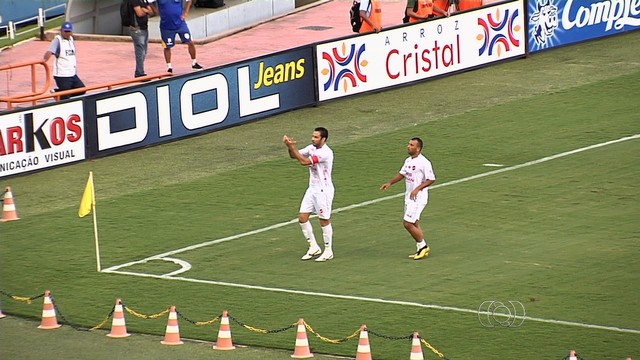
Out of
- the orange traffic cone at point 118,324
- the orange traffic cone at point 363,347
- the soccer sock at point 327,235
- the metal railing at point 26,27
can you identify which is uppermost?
the orange traffic cone at point 363,347

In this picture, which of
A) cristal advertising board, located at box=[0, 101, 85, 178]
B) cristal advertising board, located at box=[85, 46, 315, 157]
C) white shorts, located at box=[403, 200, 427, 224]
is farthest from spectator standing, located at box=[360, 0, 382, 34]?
white shorts, located at box=[403, 200, 427, 224]

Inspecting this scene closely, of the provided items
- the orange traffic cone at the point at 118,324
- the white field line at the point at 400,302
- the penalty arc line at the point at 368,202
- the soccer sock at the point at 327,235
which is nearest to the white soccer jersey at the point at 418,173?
the soccer sock at the point at 327,235

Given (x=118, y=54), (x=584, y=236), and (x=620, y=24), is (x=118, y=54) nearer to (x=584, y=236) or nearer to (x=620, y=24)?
(x=620, y=24)

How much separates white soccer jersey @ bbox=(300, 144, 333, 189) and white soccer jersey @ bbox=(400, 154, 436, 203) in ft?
3.68

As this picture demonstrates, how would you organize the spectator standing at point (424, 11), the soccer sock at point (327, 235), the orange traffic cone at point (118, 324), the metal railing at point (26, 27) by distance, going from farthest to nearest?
1. the metal railing at point (26, 27)
2. the spectator standing at point (424, 11)
3. the soccer sock at point (327, 235)
4. the orange traffic cone at point (118, 324)

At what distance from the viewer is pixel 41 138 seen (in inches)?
1148

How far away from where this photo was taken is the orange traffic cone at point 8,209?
86.3ft

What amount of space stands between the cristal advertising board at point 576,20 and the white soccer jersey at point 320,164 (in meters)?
16.4

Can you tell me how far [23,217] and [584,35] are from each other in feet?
61.5

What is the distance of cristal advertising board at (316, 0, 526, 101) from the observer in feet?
113

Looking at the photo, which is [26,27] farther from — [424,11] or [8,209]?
[8,209]

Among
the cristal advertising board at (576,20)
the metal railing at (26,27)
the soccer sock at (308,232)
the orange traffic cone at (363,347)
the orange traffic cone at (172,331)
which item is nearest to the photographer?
the orange traffic cone at (363,347)

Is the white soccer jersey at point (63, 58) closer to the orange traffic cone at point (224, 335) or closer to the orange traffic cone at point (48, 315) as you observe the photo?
the orange traffic cone at point (48, 315)

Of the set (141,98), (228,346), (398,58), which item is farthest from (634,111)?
(228,346)
